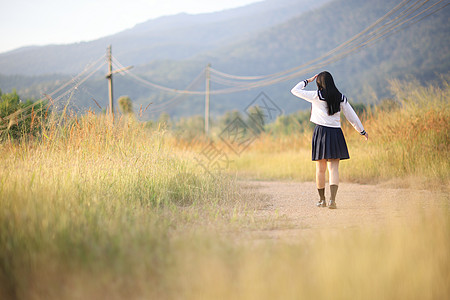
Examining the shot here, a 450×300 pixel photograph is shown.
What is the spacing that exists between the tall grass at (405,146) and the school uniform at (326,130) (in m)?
2.81

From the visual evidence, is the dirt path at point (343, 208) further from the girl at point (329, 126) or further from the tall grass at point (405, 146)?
the tall grass at point (405, 146)

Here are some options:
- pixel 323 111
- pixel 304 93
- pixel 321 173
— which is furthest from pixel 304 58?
pixel 321 173

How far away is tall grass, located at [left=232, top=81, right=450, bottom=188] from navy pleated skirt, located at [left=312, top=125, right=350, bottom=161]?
282 cm

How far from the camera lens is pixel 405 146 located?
874 centimetres

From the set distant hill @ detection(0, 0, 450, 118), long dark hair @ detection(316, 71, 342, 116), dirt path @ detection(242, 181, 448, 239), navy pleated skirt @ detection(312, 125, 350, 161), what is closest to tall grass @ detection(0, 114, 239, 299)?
dirt path @ detection(242, 181, 448, 239)

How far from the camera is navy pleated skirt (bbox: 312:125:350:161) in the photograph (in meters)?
5.57

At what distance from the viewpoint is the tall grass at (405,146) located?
7980 millimetres

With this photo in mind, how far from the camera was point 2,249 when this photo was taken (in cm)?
266

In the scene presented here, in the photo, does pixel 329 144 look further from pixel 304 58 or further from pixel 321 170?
pixel 304 58

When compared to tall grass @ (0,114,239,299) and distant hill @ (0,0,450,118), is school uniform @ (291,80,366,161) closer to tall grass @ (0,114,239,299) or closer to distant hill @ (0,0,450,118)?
tall grass @ (0,114,239,299)

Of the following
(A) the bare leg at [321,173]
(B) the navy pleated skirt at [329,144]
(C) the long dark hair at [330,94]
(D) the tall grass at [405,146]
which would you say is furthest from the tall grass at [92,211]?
(D) the tall grass at [405,146]

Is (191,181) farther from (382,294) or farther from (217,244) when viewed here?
(382,294)

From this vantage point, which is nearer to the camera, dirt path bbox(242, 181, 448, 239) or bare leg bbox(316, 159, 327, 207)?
dirt path bbox(242, 181, 448, 239)

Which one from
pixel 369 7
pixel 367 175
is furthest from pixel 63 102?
pixel 369 7
